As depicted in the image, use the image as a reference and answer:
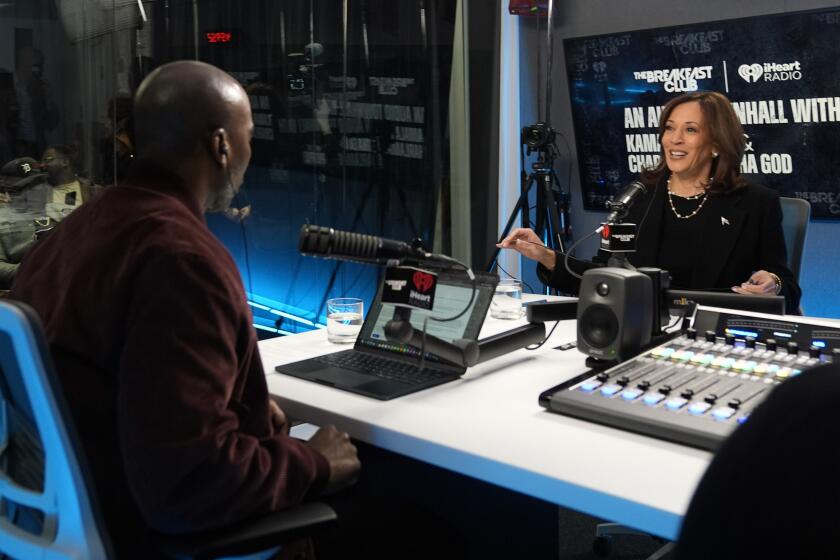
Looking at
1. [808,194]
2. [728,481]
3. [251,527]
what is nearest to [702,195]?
[808,194]

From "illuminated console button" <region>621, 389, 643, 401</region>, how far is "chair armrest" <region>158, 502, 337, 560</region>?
1.64 ft

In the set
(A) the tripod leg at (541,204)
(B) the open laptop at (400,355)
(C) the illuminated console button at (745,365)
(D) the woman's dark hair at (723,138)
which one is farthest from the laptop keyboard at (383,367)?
(A) the tripod leg at (541,204)

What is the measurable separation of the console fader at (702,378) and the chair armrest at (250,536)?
17.7 inches

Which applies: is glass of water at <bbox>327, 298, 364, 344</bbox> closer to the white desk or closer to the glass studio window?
the white desk

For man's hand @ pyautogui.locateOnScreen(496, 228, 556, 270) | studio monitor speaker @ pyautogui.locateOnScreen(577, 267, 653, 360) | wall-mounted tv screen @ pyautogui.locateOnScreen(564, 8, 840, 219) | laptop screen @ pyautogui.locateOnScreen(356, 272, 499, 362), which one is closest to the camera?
studio monitor speaker @ pyautogui.locateOnScreen(577, 267, 653, 360)

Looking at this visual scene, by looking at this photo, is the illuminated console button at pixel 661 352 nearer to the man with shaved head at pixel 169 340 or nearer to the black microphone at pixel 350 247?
the black microphone at pixel 350 247

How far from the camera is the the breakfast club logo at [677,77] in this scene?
4.50 metres

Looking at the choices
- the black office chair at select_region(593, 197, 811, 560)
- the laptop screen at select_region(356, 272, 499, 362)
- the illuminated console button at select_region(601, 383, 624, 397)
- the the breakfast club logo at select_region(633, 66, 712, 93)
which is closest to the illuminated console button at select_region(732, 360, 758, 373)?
the illuminated console button at select_region(601, 383, 624, 397)

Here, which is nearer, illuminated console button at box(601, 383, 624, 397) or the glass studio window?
illuminated console button at box(601, 383, 624, 397)

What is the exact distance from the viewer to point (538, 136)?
4801 millimetres

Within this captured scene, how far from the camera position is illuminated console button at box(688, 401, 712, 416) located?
1.28 metres

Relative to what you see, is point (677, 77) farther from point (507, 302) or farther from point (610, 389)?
point (610, 389)

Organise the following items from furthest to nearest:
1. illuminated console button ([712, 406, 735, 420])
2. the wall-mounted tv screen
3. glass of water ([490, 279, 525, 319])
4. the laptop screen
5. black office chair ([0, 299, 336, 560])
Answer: the wall-mounted tv screen < glass of water ([490, 279, 525, 319]) < the laptop screen < illuminated console button ([712, 406, 735, 420]) < black office chair ([0, 299, 336, 560])

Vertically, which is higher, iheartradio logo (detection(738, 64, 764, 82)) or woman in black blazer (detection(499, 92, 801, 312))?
iheartradio logo (detection(738, 64, 764, 82))
